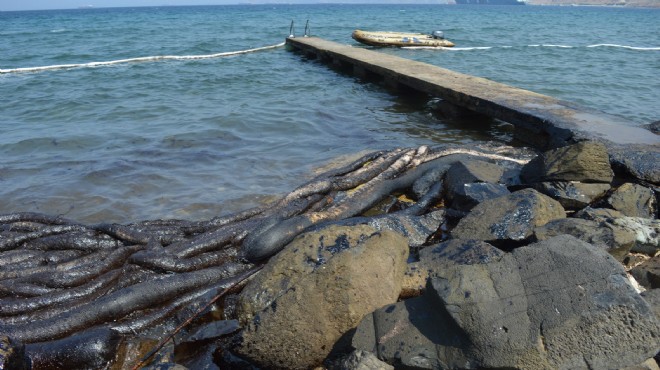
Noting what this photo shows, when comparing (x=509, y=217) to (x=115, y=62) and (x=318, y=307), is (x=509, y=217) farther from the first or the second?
(x=115, y=62)

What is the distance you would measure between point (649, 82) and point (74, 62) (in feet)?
65.3

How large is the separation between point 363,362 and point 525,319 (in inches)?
34.6

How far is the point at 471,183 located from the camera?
5.50 m

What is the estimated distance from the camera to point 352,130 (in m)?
10.3

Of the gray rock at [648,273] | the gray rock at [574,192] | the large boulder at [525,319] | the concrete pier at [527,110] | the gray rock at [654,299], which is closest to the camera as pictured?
the large boulder at [525,319]

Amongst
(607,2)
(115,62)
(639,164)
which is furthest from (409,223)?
(607,2)

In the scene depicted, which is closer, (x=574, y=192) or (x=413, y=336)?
(x=413, y=336)

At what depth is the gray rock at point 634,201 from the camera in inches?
193

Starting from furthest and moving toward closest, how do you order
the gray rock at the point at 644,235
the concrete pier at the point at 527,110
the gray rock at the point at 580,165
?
the concrete pier at the point at 527,110, the gray rock at the point at 580,165, the gray rock at the point at 644,235

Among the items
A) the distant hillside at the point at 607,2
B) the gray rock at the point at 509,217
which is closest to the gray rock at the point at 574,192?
the gray rock at the point at 509,217

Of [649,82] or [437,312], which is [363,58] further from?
[437,312]

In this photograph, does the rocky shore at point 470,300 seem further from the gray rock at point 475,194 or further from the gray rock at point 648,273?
the gray rock at point 475,194

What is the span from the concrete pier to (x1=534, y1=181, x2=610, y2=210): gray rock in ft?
6.05

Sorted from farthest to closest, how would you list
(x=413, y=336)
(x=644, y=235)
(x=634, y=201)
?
(x=634, y=201) < (x=644, y=235) < (x=413, y=336)
